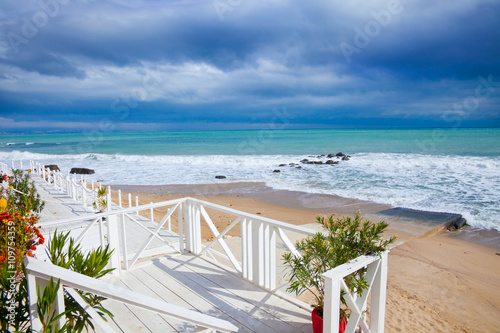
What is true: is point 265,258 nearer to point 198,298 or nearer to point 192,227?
point 198,298

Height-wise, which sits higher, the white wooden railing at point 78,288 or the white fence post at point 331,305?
the white wooden railing at point 78,288

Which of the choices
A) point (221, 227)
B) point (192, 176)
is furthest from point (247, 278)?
point (192, 176)

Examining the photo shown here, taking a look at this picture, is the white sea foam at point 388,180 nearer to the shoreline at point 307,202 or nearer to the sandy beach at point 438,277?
the shoreline at point 307,202

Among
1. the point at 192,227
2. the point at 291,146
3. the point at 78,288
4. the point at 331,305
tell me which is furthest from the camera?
the point at 291,146

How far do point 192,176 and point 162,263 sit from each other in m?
17.6

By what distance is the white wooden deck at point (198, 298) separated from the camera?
3.62m

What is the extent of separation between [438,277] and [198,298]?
5.63 m

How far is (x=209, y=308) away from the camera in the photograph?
396cm

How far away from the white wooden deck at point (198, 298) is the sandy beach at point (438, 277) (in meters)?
2.03

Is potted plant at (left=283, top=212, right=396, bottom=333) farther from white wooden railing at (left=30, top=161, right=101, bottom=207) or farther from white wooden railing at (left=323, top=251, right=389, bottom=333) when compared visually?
white wooden railing at (left=30, top=161, right=101, bottom=207)

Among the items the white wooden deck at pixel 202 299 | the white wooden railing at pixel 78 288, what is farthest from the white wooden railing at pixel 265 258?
the white wooden railing at pixel 78 288

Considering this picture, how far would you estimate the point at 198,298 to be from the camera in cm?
421

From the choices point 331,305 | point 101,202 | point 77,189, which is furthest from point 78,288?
point 77,189

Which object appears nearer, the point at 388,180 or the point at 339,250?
the point at 339,250
